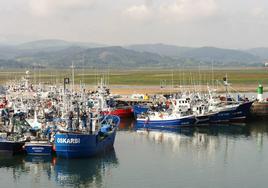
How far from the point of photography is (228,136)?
57969mm

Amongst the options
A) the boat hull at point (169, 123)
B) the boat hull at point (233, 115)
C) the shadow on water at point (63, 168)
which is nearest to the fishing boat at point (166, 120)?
the boat hull at point (169, 123)

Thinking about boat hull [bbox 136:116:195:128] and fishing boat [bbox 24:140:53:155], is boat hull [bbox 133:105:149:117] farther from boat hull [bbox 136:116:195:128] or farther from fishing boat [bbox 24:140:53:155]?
fishing boat [bbox 24:140:53:155]

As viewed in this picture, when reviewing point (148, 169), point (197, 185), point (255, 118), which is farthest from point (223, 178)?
point (255, 118)

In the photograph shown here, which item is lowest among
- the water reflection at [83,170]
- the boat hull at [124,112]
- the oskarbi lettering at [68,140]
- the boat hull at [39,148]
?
the water reflection at [83,170]

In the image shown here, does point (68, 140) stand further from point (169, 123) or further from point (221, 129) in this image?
point (221, 129)

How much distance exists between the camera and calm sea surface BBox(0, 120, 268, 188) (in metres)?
38.5

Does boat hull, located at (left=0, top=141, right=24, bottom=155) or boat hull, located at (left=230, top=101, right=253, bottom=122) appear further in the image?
boat hull, located at (left=230, top=101, right=253, bottom=122)

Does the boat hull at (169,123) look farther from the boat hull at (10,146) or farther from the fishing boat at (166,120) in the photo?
the boat hull at (10,146)

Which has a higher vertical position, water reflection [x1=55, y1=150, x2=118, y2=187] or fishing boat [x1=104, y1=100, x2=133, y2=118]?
fishing boat [x1=104, y1=100, x2=133, y2=118]

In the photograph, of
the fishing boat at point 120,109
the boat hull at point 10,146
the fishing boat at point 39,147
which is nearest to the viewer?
the fishing boat at point 39,147

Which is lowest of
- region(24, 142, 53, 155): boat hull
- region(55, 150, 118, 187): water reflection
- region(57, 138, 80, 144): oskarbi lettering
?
region(55, 150, 118, 187): water reflection

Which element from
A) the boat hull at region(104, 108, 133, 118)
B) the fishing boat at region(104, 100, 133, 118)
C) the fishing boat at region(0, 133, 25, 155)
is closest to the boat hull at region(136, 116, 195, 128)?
the fishing boat at region(104, 100, 133, 118)

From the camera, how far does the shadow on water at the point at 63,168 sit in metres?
39.8

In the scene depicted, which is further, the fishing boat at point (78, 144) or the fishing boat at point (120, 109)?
the fishing boat at point (120, 109)
